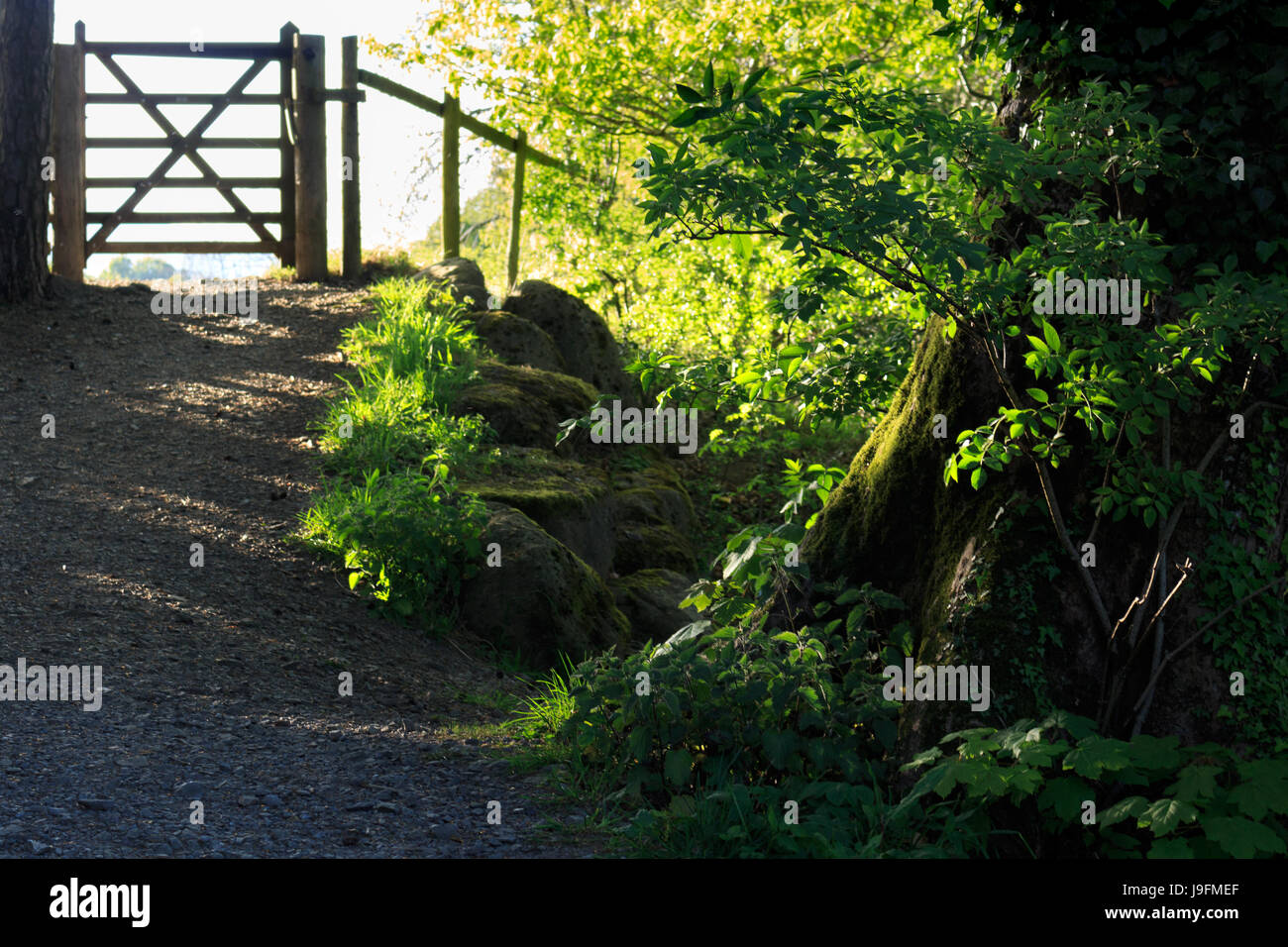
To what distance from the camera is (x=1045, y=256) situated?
4.07 m

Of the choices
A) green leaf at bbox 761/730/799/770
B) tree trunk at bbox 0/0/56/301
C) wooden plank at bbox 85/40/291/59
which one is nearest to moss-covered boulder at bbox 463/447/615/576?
green leaf at bbox 761/730/799/770

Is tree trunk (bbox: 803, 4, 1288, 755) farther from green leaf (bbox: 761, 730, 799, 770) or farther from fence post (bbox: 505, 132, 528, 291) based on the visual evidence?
fence post (bbox: 505, 132, 528, 291)

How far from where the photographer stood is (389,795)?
4137 millimetres

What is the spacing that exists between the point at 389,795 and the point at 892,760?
1.92 metres

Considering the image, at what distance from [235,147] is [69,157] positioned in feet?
5.74

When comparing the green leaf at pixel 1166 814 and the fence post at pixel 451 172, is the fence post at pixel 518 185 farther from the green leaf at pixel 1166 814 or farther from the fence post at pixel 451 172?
the green leaf at pixel 1166 814

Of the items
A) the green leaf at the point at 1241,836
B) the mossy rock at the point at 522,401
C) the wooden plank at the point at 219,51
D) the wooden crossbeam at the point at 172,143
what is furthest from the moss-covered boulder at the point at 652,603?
the wooden plank at the point at 219,51

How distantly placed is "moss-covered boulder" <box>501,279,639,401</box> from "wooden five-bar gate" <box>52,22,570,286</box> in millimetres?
2921

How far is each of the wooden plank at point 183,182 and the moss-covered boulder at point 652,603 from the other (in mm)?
7546

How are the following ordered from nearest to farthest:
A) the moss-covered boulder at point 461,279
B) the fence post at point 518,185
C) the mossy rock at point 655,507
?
the mossy rock at point 655,507
the moss-covered boulder at point 461,279
the fence post at point 518,185

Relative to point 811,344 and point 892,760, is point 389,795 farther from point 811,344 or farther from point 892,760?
point 811,344

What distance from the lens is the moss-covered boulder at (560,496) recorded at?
7.67 meters

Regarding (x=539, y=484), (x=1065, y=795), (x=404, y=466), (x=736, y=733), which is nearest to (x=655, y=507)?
(x=539, y=484)
